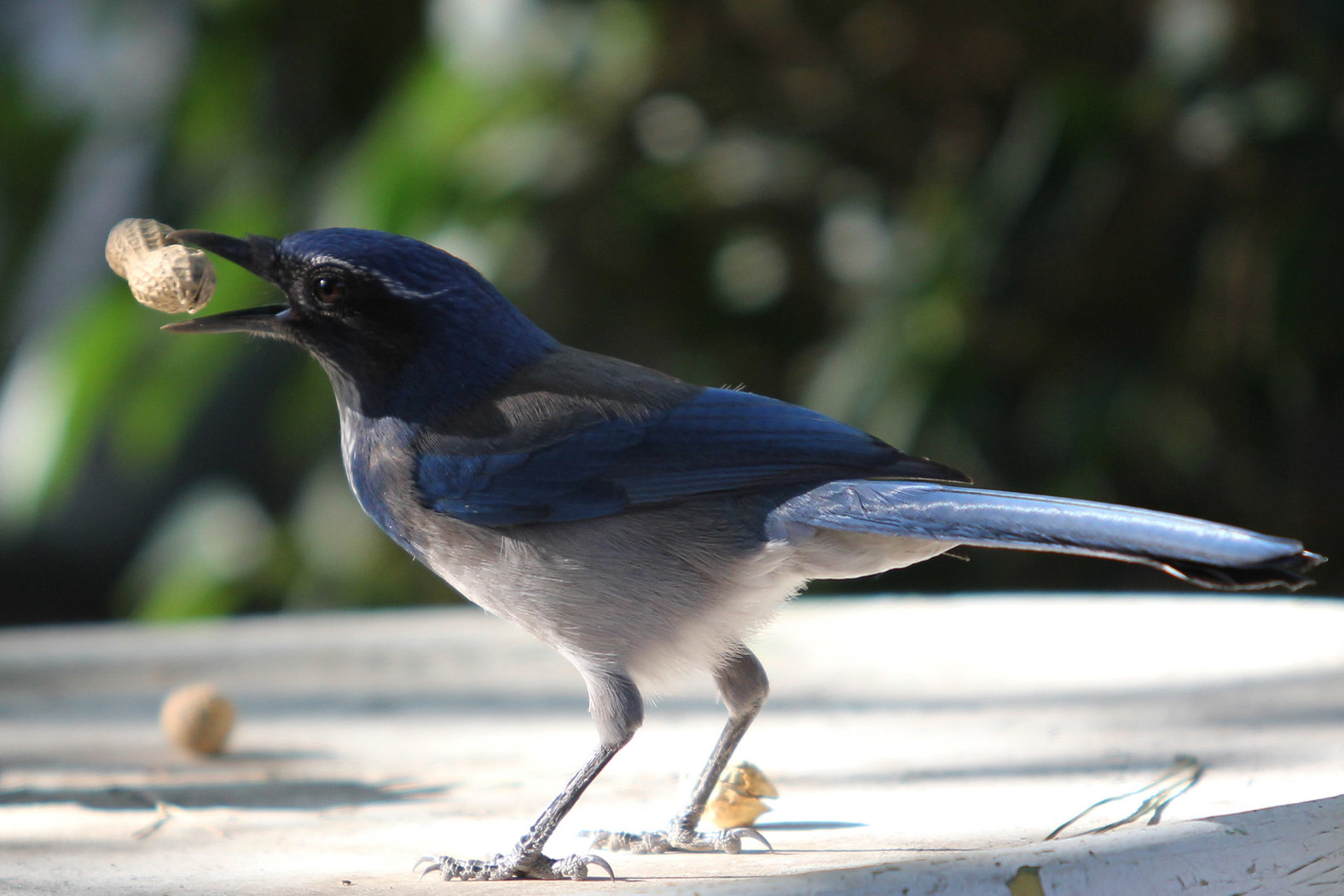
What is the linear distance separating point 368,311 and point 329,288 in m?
0.06

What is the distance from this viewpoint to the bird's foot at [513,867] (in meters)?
1.57

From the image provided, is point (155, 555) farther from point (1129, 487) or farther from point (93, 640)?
point (1129, 487)

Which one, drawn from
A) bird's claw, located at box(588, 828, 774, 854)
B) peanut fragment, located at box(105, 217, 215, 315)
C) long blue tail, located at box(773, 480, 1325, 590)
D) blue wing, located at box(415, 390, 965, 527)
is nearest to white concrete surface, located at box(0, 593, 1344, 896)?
bird's claw, located at box(588, 828, 774, 854)

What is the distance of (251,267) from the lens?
2059 mm

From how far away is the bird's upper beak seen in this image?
6.68 ft

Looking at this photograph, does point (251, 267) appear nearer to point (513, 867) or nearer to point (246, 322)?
point (246, 322)

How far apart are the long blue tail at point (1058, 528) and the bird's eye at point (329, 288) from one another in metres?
0.71

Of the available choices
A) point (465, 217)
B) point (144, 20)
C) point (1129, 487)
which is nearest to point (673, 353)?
point (465, 217)

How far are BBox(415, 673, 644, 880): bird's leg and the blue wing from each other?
0.81ft

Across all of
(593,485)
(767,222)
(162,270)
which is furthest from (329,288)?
(767,222)

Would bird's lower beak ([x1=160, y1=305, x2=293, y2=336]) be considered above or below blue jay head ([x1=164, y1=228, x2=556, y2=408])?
below

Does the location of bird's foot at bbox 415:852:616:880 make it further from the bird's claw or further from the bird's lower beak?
the bird's lower beak

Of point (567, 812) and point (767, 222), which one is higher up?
point (767, 222)

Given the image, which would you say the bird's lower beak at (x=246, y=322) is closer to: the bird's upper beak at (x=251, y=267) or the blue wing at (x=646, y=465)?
the bird's upper beak at (x=251, y=267)
